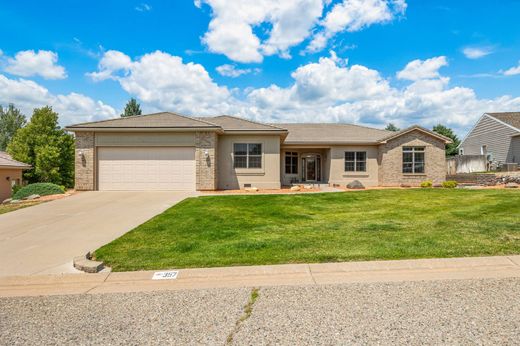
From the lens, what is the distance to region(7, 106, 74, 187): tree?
3450cm

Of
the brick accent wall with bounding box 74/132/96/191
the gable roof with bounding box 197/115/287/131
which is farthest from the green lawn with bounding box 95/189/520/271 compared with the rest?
the brick accent wall with bounding box 74/132/96/191

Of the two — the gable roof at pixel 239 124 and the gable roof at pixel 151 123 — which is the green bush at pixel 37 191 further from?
the gable roof at pixel 239 124

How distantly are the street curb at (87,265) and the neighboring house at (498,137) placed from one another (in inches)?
1223

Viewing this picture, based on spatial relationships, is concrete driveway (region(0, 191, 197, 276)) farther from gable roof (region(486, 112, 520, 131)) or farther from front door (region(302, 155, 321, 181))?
gable roof (region(486, 112, 520, 131))

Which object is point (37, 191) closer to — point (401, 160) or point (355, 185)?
point (355, 185)

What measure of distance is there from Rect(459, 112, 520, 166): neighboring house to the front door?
1602 cm

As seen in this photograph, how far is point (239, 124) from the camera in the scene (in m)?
19.0

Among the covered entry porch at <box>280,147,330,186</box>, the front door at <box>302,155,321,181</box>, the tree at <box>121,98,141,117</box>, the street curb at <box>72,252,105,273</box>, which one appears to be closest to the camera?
the street curb at <box>72,252,105,273</box>

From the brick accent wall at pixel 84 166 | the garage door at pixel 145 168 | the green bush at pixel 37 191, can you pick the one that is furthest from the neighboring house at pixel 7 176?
the garage door at pixel 145 168

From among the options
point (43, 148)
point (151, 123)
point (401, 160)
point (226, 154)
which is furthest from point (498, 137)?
point (43, 148)

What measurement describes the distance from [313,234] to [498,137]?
30.0 metres

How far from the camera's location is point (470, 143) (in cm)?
3328

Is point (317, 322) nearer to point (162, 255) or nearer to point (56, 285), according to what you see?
point (162, 255)

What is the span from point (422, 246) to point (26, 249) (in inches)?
316
